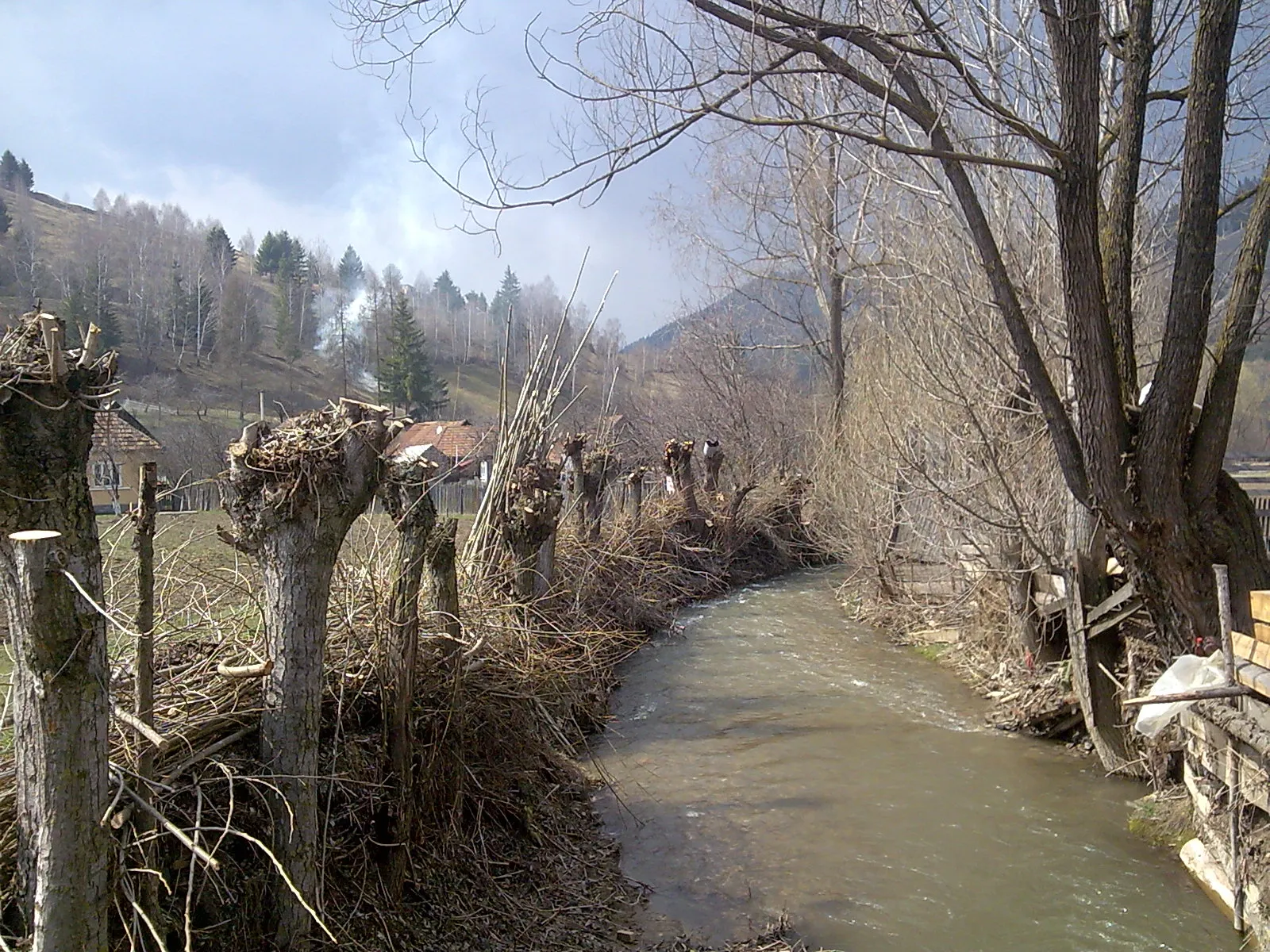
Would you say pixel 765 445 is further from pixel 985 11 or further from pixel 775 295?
pixel 985 11

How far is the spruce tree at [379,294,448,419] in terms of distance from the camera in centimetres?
4497

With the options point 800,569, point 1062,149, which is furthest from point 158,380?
point 1062,149

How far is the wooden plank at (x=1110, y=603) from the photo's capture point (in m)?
6.34

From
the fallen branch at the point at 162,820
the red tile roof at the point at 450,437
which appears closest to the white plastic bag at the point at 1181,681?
the fallen branch at the point at 162,820

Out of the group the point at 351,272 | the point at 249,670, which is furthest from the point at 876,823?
the point at 351,272

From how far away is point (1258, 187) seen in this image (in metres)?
5.05

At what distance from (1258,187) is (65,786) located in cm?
634

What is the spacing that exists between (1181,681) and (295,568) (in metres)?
4.56

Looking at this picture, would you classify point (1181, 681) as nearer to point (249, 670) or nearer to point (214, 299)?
point (249, 670)

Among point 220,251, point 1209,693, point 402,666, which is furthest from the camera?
point 220,251

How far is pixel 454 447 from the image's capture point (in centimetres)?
1984

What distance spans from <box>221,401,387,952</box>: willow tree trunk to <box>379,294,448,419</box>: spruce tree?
41.8 metres

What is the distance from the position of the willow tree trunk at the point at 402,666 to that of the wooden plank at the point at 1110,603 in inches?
194

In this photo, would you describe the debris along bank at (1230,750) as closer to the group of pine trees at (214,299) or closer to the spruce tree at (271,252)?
the group of pine trees at (214,299)
